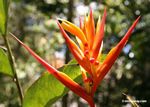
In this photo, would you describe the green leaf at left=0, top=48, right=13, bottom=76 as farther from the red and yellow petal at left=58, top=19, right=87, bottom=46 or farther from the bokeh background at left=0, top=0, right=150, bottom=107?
the bokeh background at left=0, top=0, right=150, bottom=107

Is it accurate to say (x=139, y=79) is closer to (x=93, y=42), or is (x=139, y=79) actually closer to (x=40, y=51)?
(x=40, y=51)

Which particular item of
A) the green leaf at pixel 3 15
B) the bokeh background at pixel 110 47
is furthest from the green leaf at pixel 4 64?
the bokeh background at pixel 110 47

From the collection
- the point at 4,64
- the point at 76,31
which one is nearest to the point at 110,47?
the point at 4,64

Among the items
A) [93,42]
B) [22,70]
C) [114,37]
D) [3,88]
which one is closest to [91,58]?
[93,42]

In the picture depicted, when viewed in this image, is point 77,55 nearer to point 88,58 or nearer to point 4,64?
point 88,58

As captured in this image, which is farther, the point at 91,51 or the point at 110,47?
the point at 110,47

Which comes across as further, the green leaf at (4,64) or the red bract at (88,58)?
the green leaf at (4,64)

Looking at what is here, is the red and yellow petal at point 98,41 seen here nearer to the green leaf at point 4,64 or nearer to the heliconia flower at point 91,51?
the heliconia flower at point 91,51
